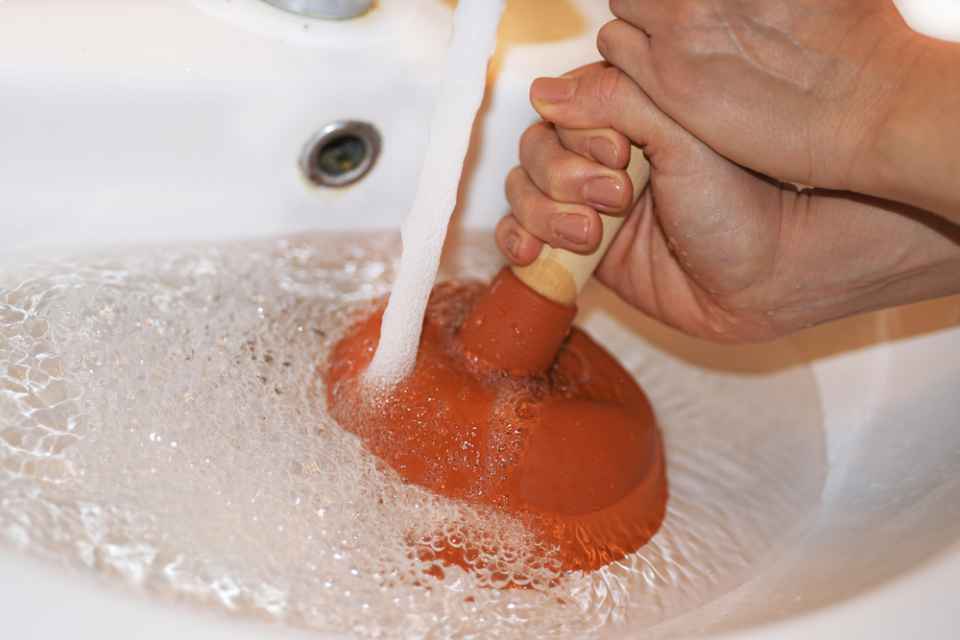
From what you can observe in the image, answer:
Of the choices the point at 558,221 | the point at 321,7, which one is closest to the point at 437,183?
the point at 558,221

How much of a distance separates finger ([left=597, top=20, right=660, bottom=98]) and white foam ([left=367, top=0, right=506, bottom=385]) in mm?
64

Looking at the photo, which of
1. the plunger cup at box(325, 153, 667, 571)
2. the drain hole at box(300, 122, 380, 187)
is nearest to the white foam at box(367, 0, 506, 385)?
the plunger cup at box(325, 153, 667, 571)

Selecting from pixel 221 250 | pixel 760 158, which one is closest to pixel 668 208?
pixel 760 158

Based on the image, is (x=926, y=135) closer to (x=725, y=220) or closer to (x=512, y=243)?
(x=725, y=220)

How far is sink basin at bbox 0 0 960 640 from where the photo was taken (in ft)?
1.94

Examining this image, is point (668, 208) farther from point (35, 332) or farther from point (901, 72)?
point (35, 332)

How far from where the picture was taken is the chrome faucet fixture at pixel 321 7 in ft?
2.24

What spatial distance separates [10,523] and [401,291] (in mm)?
241

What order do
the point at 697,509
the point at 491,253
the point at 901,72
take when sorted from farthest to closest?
1. the point at 491,253
2. the point at 697,509
3. the point at 901,72

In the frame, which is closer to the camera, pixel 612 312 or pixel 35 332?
pixel 35 332

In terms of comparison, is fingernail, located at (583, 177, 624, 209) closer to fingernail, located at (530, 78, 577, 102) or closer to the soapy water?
fingernail, located at (530, 78, 577, 102)

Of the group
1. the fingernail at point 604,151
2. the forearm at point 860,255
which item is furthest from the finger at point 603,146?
the forearm at point 860,255

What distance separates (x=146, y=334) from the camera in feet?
2.01

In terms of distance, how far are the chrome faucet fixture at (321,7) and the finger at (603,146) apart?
0.60 ft
